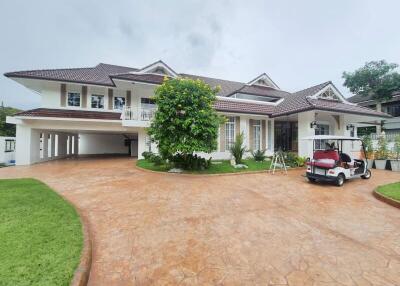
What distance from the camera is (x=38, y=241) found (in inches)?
126

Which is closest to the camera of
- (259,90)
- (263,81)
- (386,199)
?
(386,199)

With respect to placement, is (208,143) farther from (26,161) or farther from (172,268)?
(26,161)

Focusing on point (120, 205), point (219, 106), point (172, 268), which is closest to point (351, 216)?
point (172, 268)

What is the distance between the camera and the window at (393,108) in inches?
1037

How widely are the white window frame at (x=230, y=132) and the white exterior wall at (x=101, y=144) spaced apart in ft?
47.0

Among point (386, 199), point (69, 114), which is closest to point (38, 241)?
point (386, 199)

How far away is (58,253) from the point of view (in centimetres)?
290

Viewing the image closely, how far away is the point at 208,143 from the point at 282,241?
21.3 feet

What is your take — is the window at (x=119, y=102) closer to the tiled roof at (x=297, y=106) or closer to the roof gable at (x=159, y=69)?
the roof gable at (x=159, y=69)

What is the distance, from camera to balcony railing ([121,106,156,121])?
45.8 feet

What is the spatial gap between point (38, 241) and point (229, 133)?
497 inches

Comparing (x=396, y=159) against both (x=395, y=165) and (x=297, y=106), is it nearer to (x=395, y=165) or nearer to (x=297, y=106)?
(x=395, y=165)

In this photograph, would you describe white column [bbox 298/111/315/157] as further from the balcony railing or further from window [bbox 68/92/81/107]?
window [bbox 68/92/81/107]

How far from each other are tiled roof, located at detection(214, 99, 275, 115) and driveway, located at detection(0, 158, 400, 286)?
781 centimetres
